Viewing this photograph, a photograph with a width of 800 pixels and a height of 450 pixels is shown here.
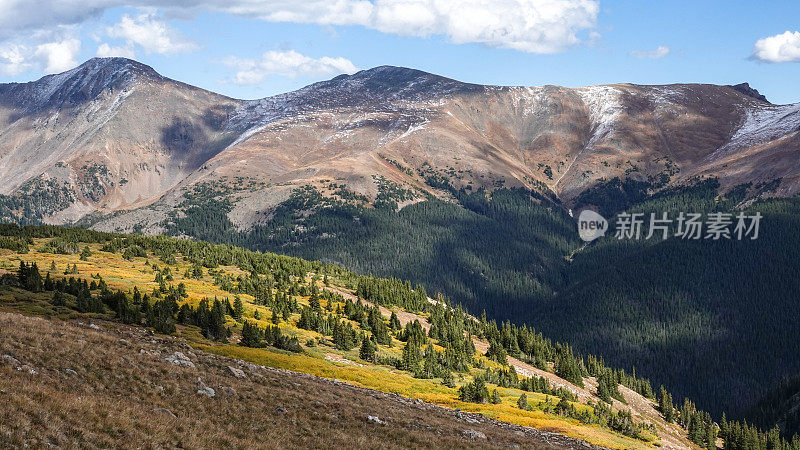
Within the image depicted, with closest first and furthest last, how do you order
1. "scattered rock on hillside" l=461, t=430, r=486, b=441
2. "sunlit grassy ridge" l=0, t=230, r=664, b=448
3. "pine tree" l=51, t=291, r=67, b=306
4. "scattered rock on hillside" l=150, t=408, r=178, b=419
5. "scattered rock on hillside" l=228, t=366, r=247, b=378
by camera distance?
"scattered rock on hillside" l=150, t=408, r=178, b=419
"scattered rock on hillside" l=461, t=430, r=486, b=441
"scattered rock on hillside" l=228, t=366, r=247, b=378
"sunlit grassy ridge" l=0, t=230, r=664, b=448
"pine tree" l=51, t=291, r=67, b=306

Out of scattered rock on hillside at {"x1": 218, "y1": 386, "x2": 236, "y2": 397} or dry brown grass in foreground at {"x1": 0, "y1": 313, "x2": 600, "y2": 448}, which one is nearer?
dry brown grass in foreground at {"x1": 0, "y1": 313, "x2": 600, "y2": 448}

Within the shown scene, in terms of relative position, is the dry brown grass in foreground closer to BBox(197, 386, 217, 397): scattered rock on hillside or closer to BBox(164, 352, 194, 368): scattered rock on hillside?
BBox(197, 386, 217, 397): scattered rock on hillside

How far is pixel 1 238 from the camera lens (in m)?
138

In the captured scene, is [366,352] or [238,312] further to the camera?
[238,312]

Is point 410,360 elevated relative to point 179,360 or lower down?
lower down

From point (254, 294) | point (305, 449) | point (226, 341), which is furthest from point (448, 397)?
point (254, 294)

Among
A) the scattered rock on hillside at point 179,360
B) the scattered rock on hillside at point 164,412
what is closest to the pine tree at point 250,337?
the scattered rock on hillside at point 179,360

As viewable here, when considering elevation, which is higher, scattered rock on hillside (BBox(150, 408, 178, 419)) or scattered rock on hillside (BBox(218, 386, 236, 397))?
scattered rock on hillside (BBox(218, 386, 236, 397))

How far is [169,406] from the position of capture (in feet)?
123

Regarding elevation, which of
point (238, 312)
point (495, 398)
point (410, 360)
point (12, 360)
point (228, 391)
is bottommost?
point (495, 398)

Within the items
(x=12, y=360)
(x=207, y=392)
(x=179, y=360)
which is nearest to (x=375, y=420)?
(x=207, y=392)

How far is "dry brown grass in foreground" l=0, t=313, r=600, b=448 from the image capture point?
30.1 m

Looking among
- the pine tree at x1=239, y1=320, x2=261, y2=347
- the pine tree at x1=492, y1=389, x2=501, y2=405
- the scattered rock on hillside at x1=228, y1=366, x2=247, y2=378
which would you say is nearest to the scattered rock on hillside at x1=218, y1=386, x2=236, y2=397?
the scattered rock on hillside at x1=228, y1=366, x2=247, y2=378

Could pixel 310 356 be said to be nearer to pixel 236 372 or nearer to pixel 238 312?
pixel 238 312
